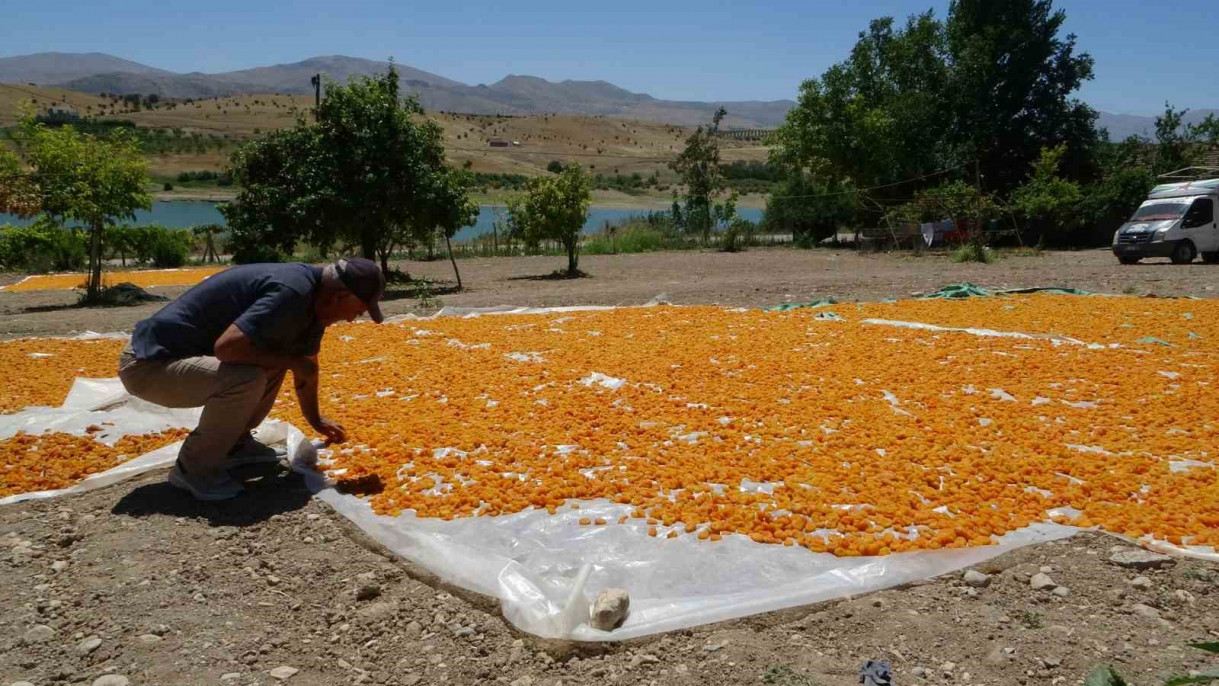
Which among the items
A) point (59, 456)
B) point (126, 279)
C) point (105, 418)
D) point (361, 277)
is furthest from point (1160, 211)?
point (126, 279)

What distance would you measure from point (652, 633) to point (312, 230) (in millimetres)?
15937

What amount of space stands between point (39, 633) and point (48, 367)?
5319 millimetres

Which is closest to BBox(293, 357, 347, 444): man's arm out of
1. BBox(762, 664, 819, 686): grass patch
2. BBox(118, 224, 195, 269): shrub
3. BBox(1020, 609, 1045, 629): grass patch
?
BBox(762, 664, 819, 686): grass patch

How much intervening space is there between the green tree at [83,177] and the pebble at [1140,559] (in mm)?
15163

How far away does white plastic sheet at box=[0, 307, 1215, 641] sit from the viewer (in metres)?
3.00

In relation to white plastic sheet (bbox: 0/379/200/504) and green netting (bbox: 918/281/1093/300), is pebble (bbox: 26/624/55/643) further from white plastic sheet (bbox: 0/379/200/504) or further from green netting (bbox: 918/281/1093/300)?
green netting (bbox: 918/281/1093/300)

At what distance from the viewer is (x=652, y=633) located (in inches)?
114

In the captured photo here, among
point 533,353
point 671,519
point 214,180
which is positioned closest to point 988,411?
point 671,519

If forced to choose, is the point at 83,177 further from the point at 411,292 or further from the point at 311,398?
the point at 311,398

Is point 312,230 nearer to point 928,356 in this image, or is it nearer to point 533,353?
point 533,353

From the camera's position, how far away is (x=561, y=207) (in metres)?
19.9

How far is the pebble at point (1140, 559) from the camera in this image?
10.7ft

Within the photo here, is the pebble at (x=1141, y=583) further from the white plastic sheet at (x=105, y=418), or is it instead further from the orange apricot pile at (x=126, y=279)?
the orange apricot pile at (x=126, y=279)

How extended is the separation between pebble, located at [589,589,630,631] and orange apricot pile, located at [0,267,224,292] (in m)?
16.8
